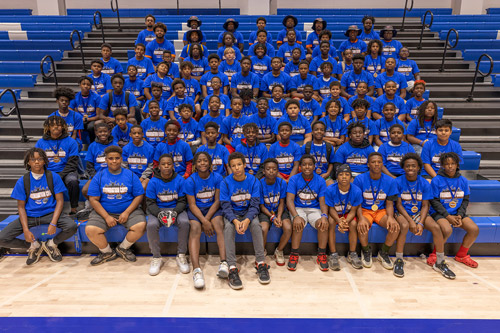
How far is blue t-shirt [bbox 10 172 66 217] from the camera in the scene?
11.6ft

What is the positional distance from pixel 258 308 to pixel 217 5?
10.5 m

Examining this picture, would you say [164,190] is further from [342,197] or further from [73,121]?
[73,121]

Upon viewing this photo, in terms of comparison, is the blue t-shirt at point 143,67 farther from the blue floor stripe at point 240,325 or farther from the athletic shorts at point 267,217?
the blue floor stripe at point 240,325

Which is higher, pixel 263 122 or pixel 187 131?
pixel 263 122

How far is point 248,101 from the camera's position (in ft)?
15.9

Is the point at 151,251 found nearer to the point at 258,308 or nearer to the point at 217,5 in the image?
the point at 258,308

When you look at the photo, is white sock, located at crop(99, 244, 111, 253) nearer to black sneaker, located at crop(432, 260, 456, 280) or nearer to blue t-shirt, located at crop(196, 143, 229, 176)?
blue t-shirt, located at crop(196, 143, 229, 176)

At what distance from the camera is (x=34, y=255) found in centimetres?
359

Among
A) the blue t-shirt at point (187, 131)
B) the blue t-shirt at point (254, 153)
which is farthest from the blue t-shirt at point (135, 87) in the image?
the blue t-shirt at point (254, 153)

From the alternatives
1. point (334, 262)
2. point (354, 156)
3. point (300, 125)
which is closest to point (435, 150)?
point (354, 156)

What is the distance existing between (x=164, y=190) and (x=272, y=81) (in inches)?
110

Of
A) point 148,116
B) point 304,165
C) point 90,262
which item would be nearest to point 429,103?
point 304,165

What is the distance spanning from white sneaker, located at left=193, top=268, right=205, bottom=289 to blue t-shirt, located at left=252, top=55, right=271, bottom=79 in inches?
145

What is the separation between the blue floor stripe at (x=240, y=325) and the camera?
2682 millimetres
